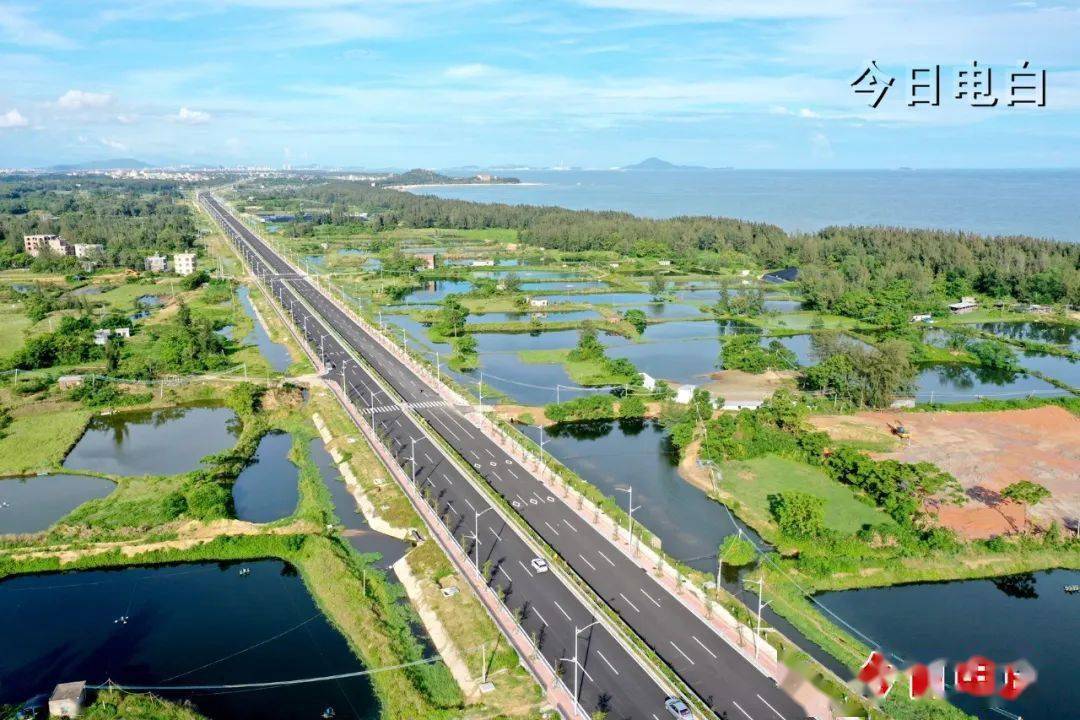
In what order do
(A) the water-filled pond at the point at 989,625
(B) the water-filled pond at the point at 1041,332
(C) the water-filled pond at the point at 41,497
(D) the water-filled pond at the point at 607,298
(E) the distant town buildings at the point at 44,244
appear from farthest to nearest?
(E) the distant town buildings at the point at 44,244 → (D) the water-filled pond at the point at 607,298 → (B) the water-filled pond at the point at 1041,332 → (C) the water-filled pond at the point at 41,497 → (A) the water-filled pond at the point at 989,625

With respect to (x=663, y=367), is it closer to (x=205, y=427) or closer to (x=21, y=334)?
(x=205, y=427)

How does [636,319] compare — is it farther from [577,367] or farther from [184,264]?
[184,264]

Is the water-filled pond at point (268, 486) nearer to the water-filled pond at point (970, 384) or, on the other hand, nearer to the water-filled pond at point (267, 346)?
the water-filled pond at point (267, 346)

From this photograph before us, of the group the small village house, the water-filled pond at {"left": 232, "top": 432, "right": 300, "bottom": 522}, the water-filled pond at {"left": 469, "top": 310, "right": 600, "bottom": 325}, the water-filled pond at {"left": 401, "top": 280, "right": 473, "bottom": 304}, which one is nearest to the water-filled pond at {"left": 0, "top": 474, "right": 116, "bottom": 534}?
the water-filled pond at {"left": 232, "top": 432, "right": 300, "bottom": 522}

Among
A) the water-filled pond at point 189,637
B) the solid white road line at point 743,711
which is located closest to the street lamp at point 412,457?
the water-filled pond at point 189,637

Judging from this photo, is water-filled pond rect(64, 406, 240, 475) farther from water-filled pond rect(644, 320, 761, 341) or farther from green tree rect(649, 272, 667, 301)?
green tree rect(649, 272, 667, 301)

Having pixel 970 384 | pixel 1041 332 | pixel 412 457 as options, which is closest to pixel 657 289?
pixel 970 384

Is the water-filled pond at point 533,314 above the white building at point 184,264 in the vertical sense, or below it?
below
